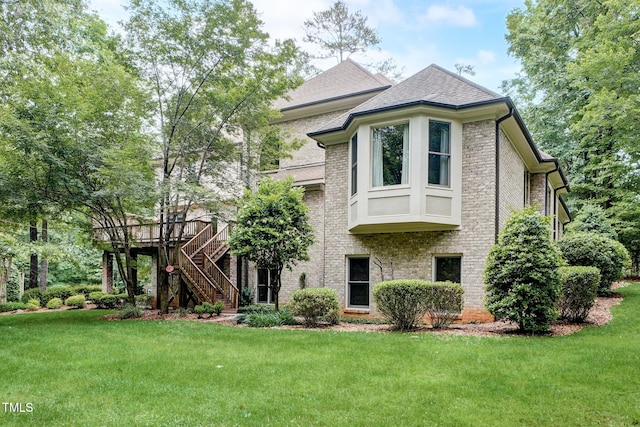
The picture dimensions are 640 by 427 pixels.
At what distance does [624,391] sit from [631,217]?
2053 centimetres

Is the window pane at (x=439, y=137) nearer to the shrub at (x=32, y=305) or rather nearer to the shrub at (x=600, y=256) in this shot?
the shrub at (x=600, y=256)

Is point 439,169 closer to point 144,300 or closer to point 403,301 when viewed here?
point 403,301

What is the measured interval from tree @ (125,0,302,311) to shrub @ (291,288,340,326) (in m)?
4.47

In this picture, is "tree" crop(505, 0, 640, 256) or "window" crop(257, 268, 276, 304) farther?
"tree" crop(505, 0, 640, 256)

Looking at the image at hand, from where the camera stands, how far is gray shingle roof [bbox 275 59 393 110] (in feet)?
53.6

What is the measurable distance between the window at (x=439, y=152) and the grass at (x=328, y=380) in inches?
182

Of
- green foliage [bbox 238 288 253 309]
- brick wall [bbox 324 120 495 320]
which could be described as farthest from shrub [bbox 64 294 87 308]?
brick wall [bbox 324 120 495 320]

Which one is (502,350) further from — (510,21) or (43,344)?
(510,21)

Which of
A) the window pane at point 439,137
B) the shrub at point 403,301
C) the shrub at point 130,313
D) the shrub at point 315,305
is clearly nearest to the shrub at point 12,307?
the shrub at point 130,313

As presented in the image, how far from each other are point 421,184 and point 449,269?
2486 millimetres

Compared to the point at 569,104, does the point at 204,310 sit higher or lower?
lower

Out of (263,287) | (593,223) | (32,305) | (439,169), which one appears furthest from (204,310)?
(593,223)

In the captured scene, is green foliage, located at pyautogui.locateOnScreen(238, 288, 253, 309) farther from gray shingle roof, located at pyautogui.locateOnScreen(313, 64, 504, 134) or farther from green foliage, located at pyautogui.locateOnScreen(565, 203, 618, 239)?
green foliage, located at pyautogui.locateOnScreen(565, 203, 618, 239)

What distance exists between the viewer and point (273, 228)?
1069 centimetres
